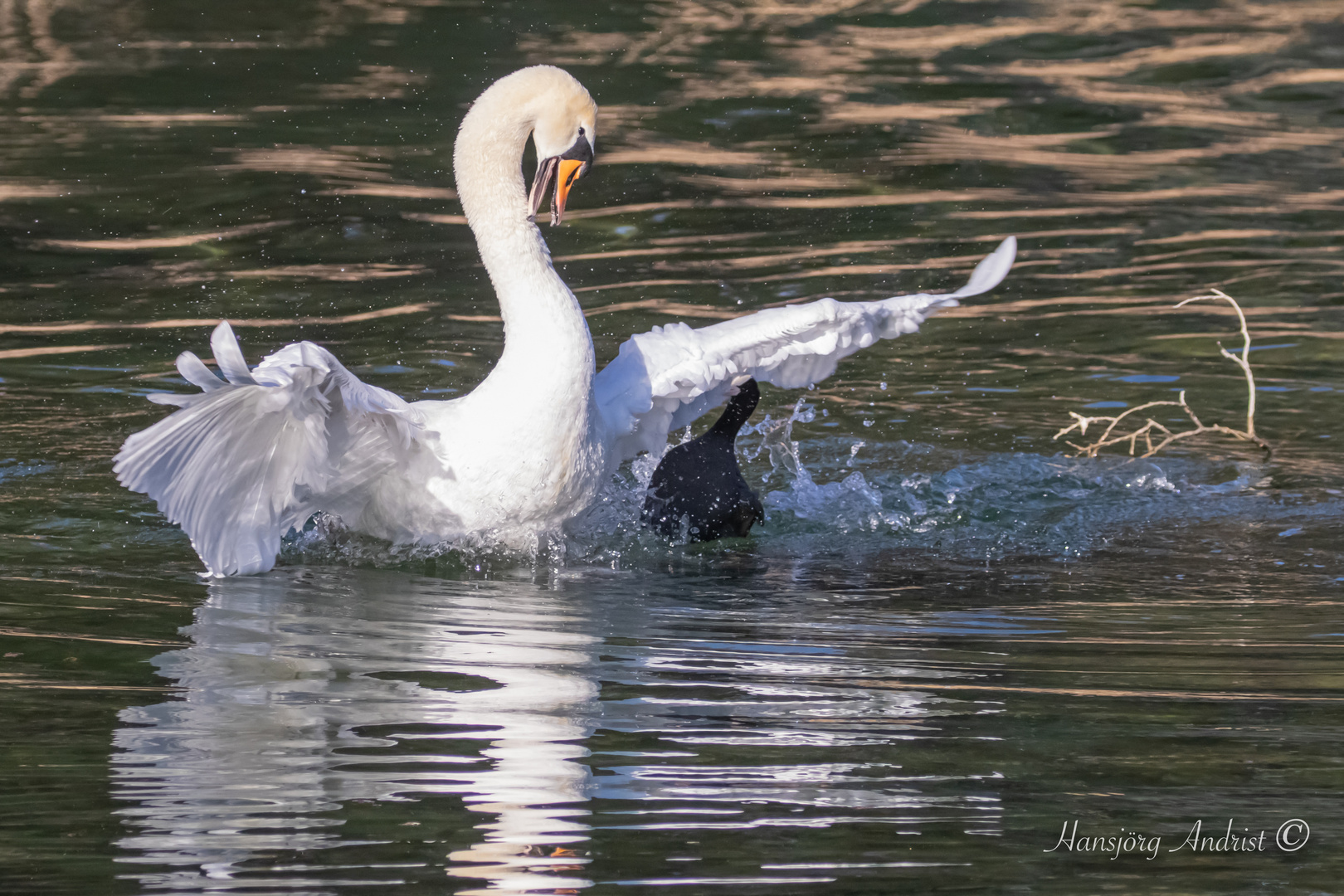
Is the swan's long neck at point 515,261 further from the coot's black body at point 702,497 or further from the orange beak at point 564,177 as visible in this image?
the coot's black body at point 702,497

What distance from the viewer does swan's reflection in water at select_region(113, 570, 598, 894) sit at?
3.60 meters

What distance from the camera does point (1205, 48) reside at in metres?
17.1

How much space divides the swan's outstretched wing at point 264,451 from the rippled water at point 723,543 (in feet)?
0.91

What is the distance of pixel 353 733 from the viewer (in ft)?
14.1

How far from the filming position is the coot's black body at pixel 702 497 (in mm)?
6742

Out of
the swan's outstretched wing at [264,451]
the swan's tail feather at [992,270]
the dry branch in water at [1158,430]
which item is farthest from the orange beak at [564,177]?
the dry branch in water at [1158,430]

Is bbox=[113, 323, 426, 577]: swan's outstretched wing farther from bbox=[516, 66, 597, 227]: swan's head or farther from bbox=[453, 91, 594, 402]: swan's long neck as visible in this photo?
bbox=[516, 66, 597, 227]: swan's head

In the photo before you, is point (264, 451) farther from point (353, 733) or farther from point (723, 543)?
point (723, 543)

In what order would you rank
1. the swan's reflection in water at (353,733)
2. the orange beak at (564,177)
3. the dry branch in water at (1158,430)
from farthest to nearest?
the dry branch in water at (1158,430) < the orange beak at (564,177) < the swan's reflection in water at (353,733)

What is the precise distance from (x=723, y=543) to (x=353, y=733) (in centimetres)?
275

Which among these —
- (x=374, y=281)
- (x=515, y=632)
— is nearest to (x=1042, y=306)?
(x=374, y=281)

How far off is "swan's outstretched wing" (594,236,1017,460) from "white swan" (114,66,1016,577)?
14 mm

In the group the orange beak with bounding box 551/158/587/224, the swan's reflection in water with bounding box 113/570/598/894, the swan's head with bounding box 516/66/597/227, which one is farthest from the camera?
the orange beak with bounding box 551/158/587/224

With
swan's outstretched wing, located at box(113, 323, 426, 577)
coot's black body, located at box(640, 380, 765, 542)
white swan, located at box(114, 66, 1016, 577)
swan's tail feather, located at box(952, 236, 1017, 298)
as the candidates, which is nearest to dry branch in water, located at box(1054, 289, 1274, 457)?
swan's tail feather, located at box(952, 236, 1017, 298)
